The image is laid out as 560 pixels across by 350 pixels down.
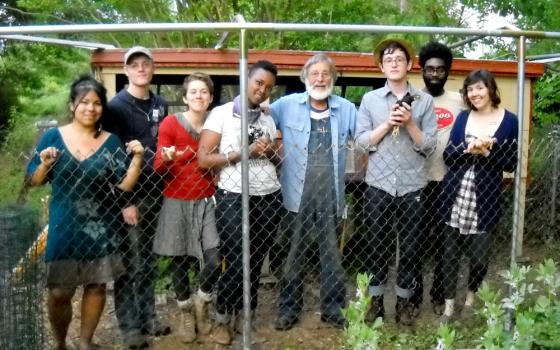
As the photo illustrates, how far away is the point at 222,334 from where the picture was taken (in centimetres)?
382

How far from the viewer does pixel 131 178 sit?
3.38 m

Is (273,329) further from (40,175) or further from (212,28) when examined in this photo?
(212,28)

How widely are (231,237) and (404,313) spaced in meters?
1.32

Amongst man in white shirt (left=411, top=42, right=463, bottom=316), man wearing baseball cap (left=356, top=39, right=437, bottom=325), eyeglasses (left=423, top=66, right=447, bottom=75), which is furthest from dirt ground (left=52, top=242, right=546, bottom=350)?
eyeglasses (left=423, top=66, right=447, bottom=75)

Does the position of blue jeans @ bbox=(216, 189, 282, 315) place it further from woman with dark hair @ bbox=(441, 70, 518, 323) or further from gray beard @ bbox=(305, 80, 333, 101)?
woman with dark hair @ bbox=(441, 70, 518, 323)

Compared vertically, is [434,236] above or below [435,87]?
below

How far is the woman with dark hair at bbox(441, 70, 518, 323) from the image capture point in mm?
3891

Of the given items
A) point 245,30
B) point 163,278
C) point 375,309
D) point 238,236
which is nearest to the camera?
point 245,30

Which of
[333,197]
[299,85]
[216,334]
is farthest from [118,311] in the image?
[299,85]

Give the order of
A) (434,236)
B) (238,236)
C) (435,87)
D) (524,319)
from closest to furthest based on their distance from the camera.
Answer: (524,319) → (238,236) → (435,87) → (434,236)

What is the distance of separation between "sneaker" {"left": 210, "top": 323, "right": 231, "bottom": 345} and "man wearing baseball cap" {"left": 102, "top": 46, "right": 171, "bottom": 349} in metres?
0.43

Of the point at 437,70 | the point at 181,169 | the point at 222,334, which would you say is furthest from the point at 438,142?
the point at 222,334

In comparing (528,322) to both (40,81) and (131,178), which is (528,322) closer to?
(131,178)

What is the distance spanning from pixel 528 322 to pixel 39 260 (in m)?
2.47
